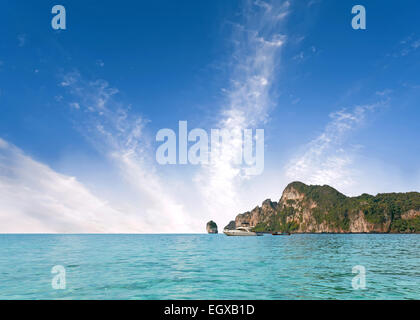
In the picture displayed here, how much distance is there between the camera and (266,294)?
52.0 ft

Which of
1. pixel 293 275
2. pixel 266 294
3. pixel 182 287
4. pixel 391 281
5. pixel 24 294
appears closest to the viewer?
pixel 266 294

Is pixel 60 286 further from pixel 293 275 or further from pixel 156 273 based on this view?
pixel 293 275

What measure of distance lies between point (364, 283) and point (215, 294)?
11.2 m
